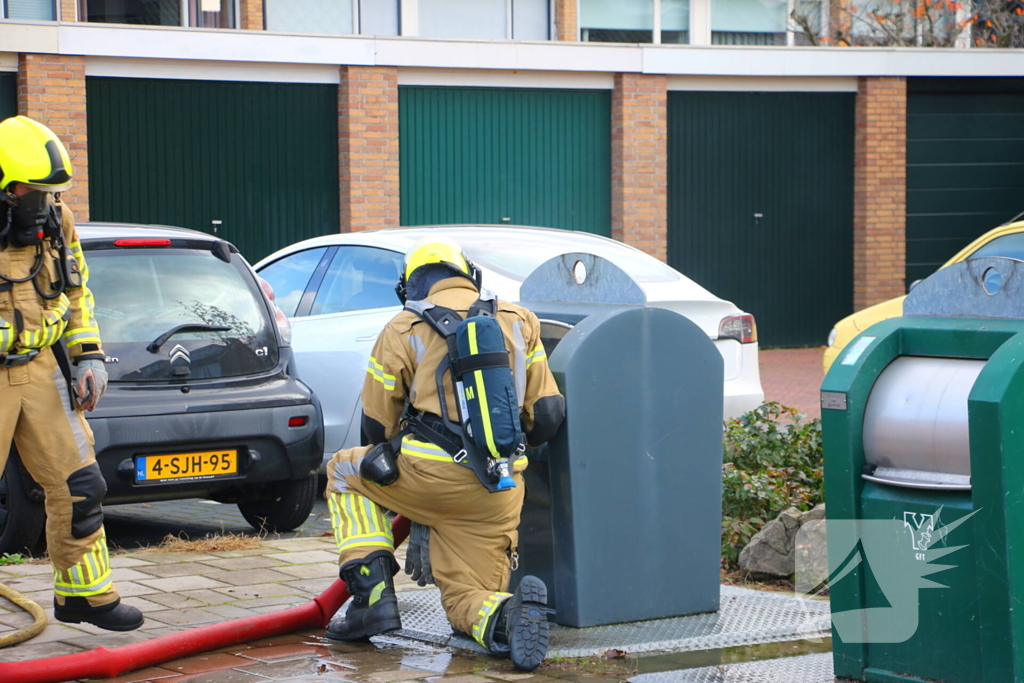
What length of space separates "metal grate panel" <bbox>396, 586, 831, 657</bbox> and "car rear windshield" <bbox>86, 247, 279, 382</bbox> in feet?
5.87

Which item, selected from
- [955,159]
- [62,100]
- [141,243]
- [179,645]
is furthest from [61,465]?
[955,159]

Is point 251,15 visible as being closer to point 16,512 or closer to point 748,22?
point 748,22

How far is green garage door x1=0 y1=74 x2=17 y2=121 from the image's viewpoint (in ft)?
48.4

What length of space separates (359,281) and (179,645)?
12.5 feet

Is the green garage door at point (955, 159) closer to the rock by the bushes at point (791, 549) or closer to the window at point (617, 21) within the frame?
the window at point (617, 21)

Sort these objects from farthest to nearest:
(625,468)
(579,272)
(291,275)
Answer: (291,275)
(579,272)
(625,468)

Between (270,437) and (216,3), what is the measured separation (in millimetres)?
10758

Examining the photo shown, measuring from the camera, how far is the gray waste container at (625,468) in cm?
505

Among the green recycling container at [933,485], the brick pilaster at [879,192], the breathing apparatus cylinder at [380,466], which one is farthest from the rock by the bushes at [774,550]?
the brick pilaster at [879,192]

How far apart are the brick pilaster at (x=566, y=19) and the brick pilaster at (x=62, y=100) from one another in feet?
20.0

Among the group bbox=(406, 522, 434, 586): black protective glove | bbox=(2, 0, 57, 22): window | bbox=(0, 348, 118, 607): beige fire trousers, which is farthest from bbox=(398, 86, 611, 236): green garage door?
bbox=(0, 348, 118, 607): beige fire trousers

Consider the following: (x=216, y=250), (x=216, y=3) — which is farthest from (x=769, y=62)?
(x=216, y=250)

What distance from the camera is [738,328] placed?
8469 mm

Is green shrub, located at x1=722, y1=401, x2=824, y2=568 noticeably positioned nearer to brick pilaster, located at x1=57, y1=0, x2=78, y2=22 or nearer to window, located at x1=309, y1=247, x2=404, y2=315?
window, located at x1=309, y1=247, x2=404, y2=315
